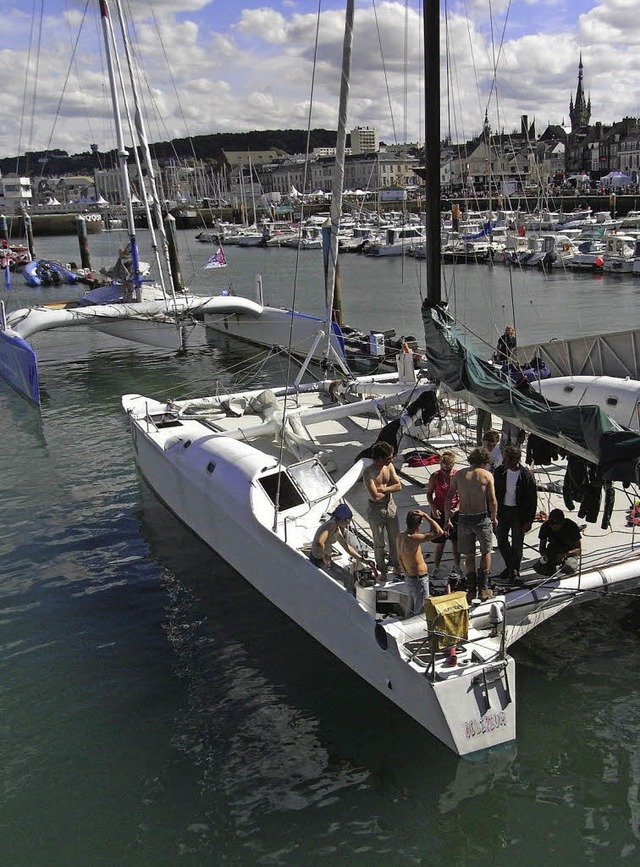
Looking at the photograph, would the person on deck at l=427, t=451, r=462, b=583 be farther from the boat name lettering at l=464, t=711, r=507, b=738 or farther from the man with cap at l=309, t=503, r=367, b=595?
the boat name lettering at l=464, t=711, r=507, b=738

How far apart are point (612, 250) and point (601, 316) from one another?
55.5 feet

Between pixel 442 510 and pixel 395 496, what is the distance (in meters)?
1.91

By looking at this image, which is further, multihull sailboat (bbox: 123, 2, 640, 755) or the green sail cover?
the green sail cover

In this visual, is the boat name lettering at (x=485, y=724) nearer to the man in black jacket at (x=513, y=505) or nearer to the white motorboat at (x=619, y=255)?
the man in black jacket at (x=513, y=505)

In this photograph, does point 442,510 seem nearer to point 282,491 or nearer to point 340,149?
point 282,491

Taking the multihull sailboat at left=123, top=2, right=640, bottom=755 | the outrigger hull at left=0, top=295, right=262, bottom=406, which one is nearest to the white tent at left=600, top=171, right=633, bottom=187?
the outrigger hull at left=0, top=295, right=262, bottom=406

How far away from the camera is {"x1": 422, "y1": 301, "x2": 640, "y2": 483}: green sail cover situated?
297 inches

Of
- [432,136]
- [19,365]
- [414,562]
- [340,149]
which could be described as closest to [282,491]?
[414,562]

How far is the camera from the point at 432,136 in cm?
1127

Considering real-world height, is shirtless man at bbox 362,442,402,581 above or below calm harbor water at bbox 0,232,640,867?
above

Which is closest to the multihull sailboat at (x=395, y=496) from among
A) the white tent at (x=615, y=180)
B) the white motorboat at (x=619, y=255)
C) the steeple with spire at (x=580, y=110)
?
the white motorboat at (x=619, y=255)

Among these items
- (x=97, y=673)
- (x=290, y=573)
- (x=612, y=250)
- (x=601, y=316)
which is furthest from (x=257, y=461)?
(x=612, y=250)

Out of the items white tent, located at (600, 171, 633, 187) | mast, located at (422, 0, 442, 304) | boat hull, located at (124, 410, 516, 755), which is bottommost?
boat hull, located at (124, 410, 516, 755)

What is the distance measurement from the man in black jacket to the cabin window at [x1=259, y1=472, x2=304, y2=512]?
103 inches
